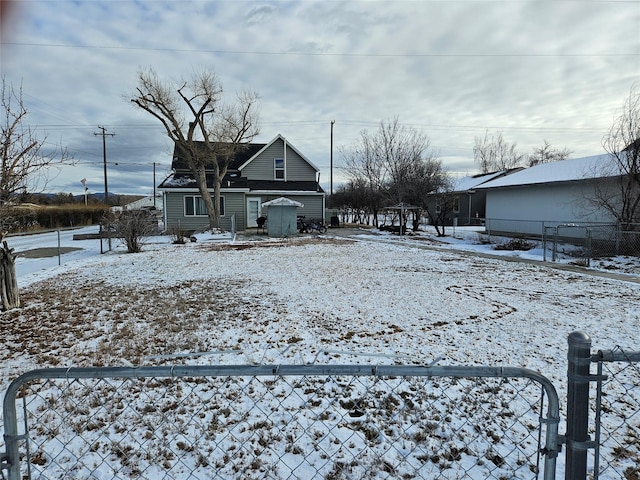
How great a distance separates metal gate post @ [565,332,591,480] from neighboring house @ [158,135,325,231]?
23.3 m

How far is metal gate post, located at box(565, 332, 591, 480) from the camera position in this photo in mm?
1595

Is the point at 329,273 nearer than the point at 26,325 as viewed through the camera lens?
No

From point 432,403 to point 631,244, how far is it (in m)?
13.9

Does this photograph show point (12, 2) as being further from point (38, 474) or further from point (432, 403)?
point (432, 403)

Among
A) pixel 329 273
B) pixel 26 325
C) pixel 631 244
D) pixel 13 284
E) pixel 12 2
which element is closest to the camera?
pixel 12 2

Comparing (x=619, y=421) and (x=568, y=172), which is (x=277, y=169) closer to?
(x=568, y=172)

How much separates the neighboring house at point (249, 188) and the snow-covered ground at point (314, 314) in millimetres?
13554

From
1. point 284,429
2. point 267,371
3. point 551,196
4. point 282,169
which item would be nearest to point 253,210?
point 282,169

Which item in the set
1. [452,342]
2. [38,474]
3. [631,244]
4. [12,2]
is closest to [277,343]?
[452,342]

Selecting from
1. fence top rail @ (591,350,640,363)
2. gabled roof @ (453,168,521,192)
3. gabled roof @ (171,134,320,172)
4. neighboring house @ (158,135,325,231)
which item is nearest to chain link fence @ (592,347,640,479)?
fence top rail @ (591,350,640,363)

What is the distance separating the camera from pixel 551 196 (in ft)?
60.4

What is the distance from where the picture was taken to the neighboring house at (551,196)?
15922 millimetres

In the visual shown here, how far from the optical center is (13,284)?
6633 millimetres

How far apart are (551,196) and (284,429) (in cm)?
1964
